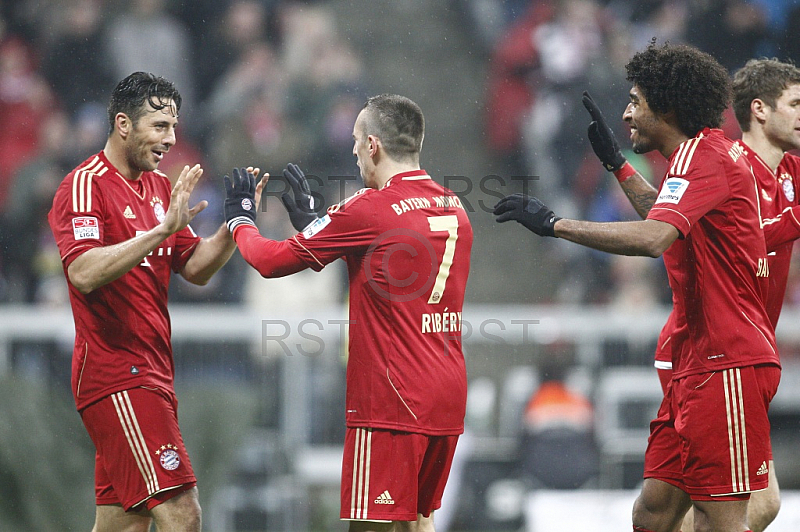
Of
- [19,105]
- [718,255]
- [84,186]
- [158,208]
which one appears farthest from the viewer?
[19,105]

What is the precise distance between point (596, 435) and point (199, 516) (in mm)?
4044

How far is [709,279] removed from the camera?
12.4 ft

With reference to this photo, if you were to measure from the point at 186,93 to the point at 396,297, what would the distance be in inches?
250

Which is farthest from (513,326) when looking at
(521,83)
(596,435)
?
(521,83)

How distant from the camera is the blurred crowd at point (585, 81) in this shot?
8391 millimetres

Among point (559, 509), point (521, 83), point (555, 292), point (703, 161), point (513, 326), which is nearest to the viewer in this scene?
point (703, 161)

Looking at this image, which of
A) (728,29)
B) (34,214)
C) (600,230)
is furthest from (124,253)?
(728,29)

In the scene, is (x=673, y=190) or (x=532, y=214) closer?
(x=673, y=190)

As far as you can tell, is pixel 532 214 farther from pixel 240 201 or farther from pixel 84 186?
pixel 84 186

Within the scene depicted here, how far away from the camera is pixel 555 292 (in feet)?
28.9

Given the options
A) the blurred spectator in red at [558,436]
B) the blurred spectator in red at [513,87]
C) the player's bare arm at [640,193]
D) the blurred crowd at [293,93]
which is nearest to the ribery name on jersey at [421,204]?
the player's bare arm at [640,193]

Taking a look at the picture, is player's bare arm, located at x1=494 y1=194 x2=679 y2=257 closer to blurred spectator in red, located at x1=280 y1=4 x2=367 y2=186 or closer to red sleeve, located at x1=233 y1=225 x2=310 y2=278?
red sleeve, located at x1=233 y1=225 x2=310 y2=278

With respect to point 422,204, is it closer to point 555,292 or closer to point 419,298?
point 419,298

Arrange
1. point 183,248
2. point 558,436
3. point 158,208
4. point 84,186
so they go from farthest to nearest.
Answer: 1. point 558,436
2. point 183,248
3. point 158,208
4. point 84,186
